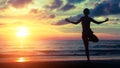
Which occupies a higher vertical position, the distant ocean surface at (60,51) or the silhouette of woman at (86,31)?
the silhouette of woman at (86,31)

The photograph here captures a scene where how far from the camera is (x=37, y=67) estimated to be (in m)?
14.8

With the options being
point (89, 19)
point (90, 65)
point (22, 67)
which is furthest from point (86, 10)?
point (22, 67)

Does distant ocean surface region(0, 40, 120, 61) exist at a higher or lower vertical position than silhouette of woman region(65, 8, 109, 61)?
lower

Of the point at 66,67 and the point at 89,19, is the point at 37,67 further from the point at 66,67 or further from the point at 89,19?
the point at 89,19

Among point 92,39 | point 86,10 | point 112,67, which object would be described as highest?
point 86,10

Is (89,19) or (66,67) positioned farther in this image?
(89,19)

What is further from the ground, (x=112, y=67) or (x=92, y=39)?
(x=92, y=39)

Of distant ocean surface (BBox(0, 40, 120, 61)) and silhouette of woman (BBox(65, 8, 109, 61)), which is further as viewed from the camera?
distant ocean surface (BBox(0, 40, 120, 61))

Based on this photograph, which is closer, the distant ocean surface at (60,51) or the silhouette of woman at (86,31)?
the silhouette of woman at (86,31)

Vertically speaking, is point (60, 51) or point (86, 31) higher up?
point (86, 31)

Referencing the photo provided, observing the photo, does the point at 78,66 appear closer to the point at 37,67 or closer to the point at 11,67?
the point at 37,67

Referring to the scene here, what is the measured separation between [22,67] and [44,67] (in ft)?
2.68

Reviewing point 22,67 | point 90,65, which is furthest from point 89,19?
point 22,67

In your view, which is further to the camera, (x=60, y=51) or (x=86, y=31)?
(x=60, y=51)
